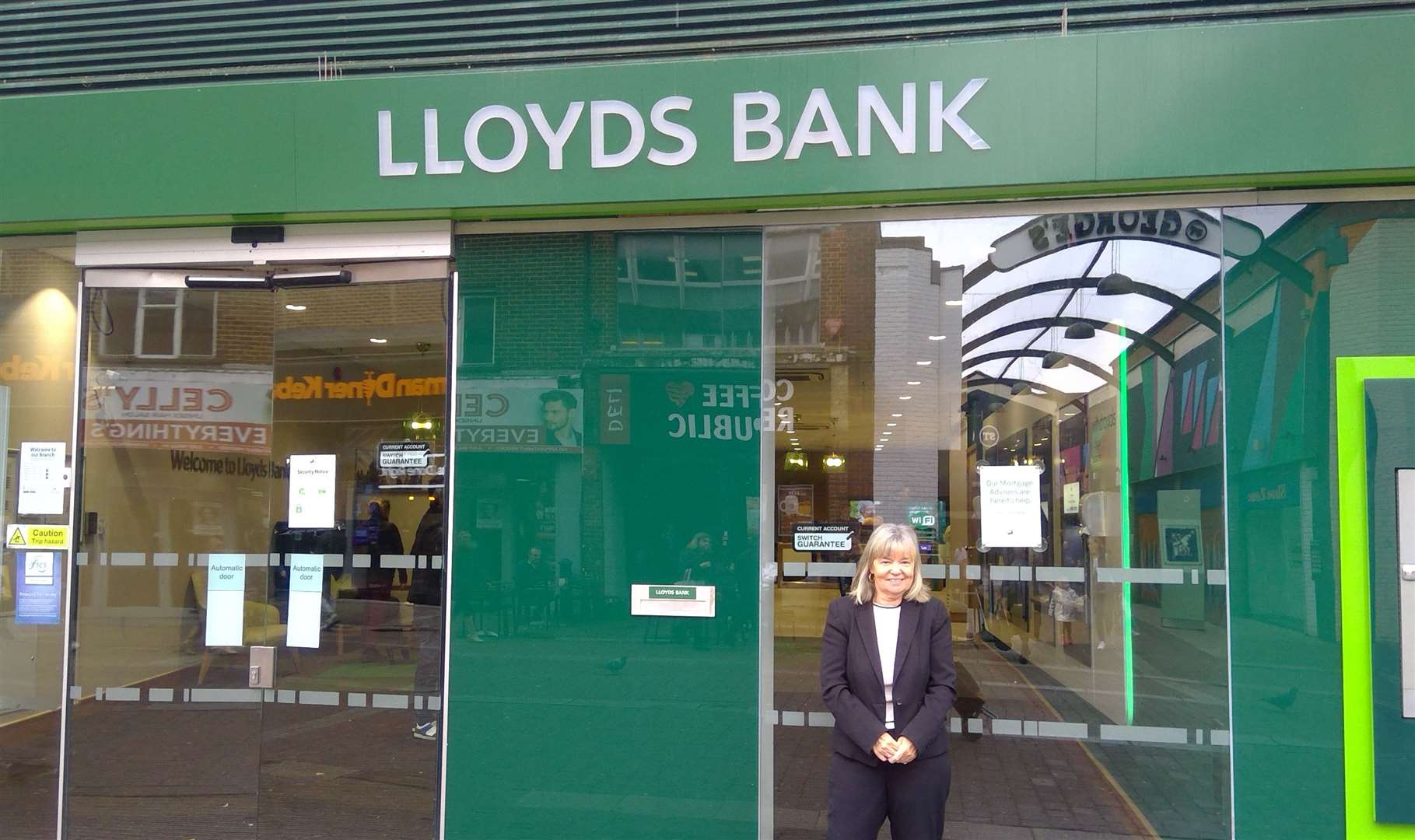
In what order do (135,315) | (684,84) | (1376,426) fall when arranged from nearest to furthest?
(1376,426) → (684,84) → (135,315)

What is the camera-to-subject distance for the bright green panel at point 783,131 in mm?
4574

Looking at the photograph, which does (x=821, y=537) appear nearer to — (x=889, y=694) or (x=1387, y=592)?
(x=889, y=694)

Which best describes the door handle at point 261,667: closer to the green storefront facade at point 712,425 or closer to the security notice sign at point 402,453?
the green storefront facade at point 712,425

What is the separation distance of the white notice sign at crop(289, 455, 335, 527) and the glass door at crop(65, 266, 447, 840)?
10 mm

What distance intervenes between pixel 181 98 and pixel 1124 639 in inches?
201

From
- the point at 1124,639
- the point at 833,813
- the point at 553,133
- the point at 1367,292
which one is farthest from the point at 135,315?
the point at 1367,292

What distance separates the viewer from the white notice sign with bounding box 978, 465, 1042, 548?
5102mm

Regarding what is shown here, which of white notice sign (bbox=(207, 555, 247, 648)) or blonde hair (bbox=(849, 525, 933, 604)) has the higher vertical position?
blonde hair (bbox=(849, 525, 933, 604))

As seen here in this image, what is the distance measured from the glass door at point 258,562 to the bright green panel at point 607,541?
29cm

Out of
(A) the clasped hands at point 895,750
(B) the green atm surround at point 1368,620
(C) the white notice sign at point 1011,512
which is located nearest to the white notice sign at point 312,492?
(A) the clasped hands at point 895,750

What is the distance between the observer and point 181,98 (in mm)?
5262

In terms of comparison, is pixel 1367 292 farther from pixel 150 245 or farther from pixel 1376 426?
pixel 150 245

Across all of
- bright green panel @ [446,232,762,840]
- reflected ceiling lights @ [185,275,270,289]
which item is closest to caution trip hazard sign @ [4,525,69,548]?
reflected ceiling lights @ [185,275,270,289]

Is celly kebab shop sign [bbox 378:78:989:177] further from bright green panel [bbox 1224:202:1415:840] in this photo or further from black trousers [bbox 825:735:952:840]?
black trousers [bbox 825:735:952:840]
